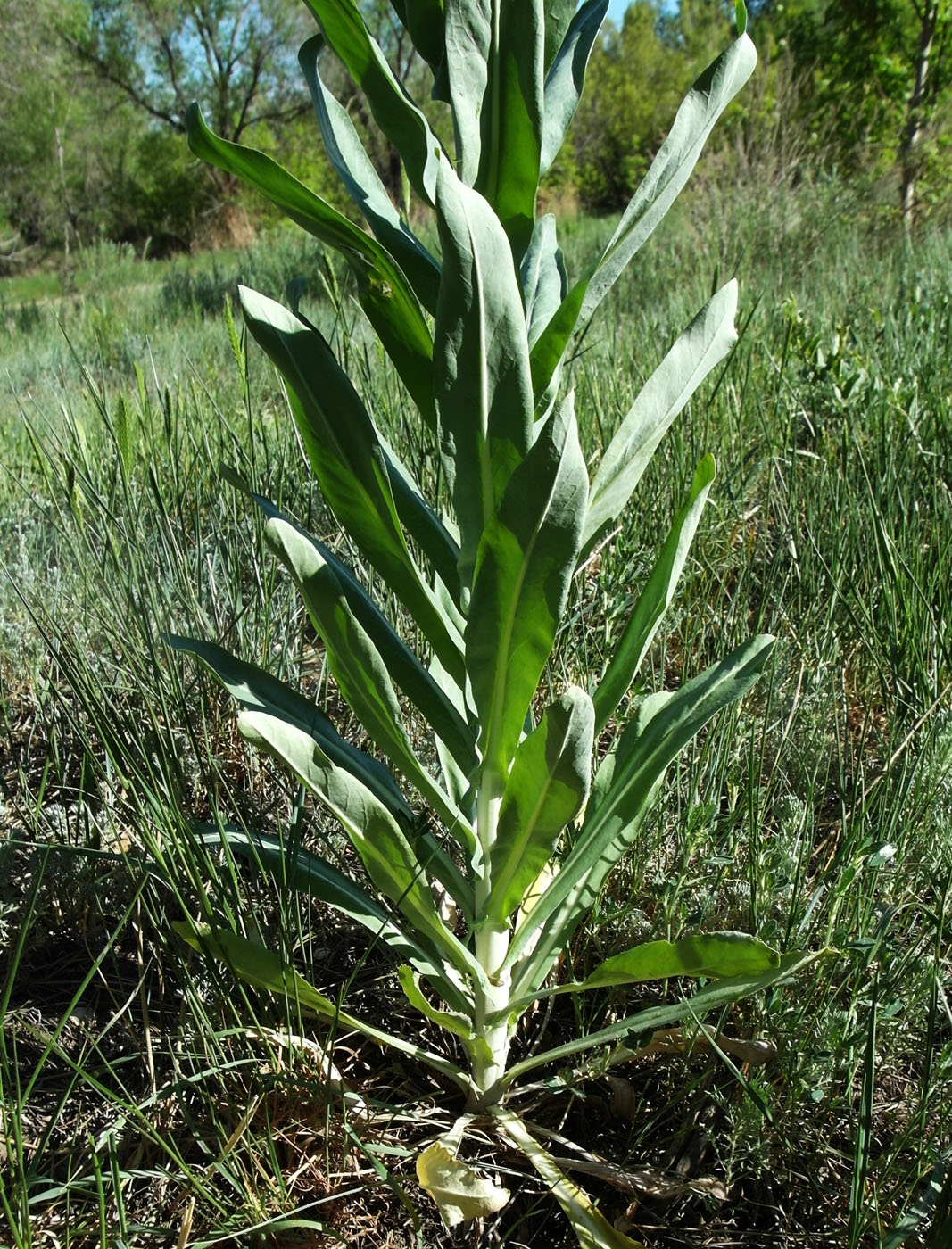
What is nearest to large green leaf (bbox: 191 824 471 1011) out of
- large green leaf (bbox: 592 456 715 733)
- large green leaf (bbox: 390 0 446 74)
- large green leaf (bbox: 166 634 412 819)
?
large green leaf (bbox: 166 634 412 819)

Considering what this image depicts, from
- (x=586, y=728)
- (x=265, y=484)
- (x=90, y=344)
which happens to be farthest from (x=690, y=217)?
(x=586, y=728)

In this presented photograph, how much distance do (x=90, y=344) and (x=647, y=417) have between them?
17.1ft

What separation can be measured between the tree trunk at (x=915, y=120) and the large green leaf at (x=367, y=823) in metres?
6.43

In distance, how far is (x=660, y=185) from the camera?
0.92 m

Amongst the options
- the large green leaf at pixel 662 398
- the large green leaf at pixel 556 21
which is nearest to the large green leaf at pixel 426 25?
the large green leaf at pixel 556 21

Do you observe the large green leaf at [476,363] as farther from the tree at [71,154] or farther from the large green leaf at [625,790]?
the tree at [71,154]

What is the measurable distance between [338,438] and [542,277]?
351 mm

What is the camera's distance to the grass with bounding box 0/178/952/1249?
88 cm

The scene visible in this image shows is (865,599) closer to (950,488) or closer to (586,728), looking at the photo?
(950,488)

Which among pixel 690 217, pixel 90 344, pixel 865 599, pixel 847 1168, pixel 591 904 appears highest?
pixel 690 217

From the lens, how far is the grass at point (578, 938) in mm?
882

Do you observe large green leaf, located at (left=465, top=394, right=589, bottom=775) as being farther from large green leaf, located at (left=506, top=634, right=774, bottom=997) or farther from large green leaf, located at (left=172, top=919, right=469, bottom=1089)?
large green leaf, located at (left=172, top=919, right=469, bottom=1089)

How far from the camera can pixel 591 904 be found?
1.04 metres

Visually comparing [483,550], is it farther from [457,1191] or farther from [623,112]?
[623,112]
